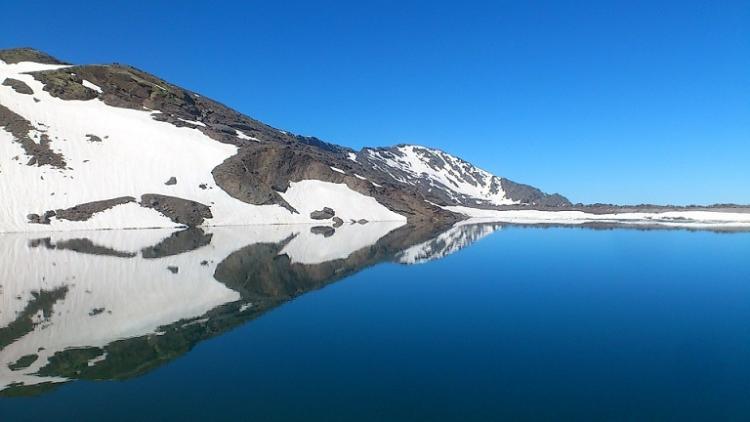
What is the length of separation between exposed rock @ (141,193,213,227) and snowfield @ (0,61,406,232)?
1.05 meters

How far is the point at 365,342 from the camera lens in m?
15.2

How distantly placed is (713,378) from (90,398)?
49.6 feet

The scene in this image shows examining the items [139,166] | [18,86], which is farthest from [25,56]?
[139,166]

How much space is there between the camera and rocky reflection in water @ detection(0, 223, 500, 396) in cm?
1366

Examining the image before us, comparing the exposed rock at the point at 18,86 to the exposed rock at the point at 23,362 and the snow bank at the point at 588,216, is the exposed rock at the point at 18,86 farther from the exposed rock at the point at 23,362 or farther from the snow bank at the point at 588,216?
the snow bank at the point at 588,216

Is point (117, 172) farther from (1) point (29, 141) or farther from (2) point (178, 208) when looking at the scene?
(1) point (29, 141)

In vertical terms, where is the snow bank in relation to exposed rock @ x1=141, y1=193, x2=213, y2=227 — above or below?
below

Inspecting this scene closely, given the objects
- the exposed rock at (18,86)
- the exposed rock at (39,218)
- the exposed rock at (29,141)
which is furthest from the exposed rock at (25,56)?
the exposed rock at (39,218)

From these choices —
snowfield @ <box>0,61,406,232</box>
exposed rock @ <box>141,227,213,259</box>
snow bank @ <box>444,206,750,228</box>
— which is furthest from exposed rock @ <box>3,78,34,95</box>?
snow bank @ <box>444,206,750,228</box>

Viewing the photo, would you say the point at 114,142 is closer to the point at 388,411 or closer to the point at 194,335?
the point at 194,335

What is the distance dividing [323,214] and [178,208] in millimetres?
23322

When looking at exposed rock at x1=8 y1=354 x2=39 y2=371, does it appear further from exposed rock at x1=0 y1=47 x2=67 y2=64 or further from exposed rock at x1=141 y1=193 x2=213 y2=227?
exposed rock at x1=0 y1=47 x2=67 y2=64

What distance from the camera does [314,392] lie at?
11047mm

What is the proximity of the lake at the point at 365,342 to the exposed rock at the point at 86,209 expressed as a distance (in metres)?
30.0
